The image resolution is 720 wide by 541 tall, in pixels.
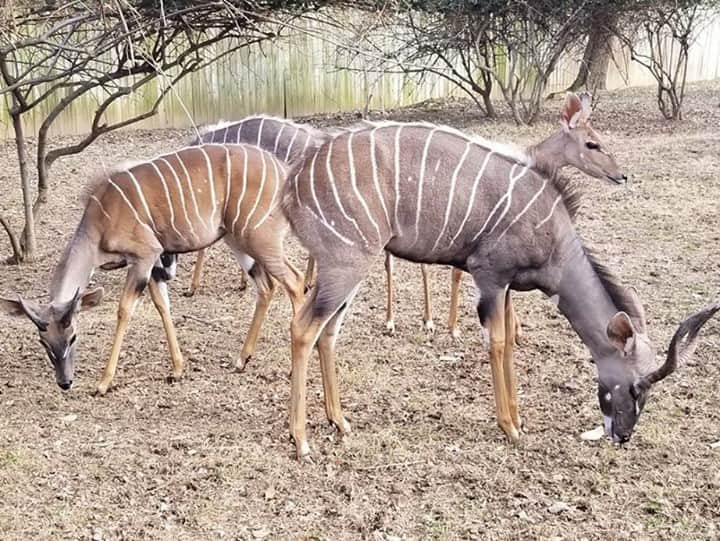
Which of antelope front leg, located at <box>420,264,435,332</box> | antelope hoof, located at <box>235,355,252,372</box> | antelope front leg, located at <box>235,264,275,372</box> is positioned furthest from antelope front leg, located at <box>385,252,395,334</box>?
antelope hoof, located at <box>235,355,252,372</box>

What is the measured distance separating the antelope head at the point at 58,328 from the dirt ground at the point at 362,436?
0.19 m

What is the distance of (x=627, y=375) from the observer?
3242mm

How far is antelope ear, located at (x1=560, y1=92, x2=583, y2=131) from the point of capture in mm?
5421

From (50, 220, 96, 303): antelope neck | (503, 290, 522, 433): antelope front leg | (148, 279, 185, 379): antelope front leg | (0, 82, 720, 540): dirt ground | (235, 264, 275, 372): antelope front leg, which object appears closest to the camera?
(0, 82, 720, 540): dirt ground

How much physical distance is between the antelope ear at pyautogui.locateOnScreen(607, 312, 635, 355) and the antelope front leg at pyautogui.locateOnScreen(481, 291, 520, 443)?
42 cm

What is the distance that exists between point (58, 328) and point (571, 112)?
329 centimetres

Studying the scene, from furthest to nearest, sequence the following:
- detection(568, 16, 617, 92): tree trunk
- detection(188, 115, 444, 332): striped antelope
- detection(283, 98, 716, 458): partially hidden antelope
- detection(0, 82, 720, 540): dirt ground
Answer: detection(568, 16, 617, 92): tree trunk < detection(188, 115, 444, 332): striped antelope < detection(283, 98, 716, 458): partially hidden antelope < detection(0, 82, 720, 540): dirt ground

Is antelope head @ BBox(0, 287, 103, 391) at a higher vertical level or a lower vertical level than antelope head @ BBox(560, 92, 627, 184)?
lower

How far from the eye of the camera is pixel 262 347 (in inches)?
182

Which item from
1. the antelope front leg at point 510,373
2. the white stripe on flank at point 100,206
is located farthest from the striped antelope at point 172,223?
the antelope front leg at point 510,373

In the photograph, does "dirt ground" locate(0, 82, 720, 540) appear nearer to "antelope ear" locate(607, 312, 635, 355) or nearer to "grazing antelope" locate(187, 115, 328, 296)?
"antelope ear" locate(607, 312, 635, 355)

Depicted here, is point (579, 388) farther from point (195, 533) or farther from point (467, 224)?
point (195, 533)

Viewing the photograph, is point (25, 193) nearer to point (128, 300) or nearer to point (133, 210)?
point (133, 210)

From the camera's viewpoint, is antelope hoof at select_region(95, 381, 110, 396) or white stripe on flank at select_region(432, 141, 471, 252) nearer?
white stripe on flank at select_region(432, 141, 471, 252)
